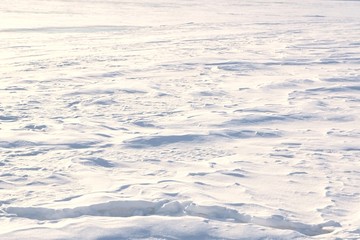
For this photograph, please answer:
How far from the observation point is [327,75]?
→ 9.84 meters

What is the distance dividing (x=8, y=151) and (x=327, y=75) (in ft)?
18.4

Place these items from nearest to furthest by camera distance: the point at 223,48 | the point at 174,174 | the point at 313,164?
the point at 174,174 < the point at 313,164 < the point at 223,48

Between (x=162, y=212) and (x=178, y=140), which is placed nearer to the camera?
(x=162, y=212)

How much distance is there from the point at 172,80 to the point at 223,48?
13.1 ft

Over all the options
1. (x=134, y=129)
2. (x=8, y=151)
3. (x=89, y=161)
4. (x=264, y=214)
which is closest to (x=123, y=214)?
(x=264, y=214)

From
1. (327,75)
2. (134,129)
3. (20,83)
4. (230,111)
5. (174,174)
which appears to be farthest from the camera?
(327,75)

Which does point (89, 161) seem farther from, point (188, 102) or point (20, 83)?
point (20, 83)

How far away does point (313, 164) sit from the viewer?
5.11 meters

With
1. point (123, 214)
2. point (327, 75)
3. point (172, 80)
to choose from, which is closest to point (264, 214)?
point (123, 214)

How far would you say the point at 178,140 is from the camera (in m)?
5.80

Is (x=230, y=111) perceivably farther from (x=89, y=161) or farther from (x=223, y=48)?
(x=223, y=48)

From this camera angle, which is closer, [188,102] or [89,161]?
[89,161]

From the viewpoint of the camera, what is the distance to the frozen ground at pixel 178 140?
12.7 ft

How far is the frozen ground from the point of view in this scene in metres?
3.88
